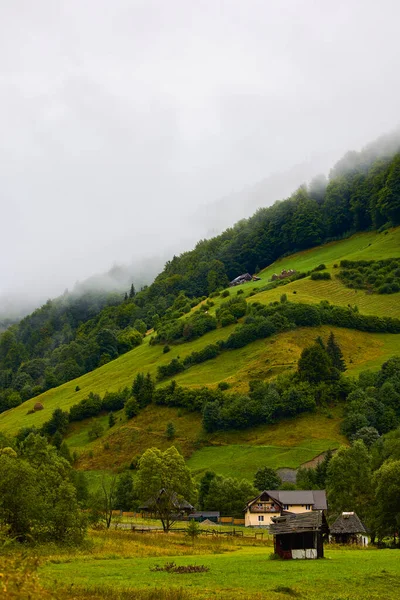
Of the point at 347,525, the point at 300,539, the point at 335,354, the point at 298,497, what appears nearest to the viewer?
the point at 300,539

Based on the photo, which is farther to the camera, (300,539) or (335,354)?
(335,354)

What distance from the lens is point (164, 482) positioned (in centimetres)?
8188

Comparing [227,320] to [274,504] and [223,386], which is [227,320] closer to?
[223,386]

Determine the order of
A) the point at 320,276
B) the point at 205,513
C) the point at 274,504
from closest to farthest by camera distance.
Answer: the point at 274,504 → the point at 205,513 → the point at 320,276

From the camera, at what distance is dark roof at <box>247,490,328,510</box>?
9556 cm

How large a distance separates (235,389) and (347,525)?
2610 inches

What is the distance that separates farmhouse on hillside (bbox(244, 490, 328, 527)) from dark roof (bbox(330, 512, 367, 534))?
22.6m

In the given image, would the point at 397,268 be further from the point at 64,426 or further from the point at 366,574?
the point at 366,574

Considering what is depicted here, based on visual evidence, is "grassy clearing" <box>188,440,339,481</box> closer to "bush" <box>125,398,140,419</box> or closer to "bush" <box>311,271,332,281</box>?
"bush" <box>125,398,140,419</box>

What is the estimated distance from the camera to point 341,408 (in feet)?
420

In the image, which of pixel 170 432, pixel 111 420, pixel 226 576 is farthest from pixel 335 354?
pixel 226 576

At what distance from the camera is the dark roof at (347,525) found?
72.1m

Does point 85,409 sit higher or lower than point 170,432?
higher

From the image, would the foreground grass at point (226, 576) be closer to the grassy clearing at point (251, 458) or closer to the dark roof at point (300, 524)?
the dark roof at point (300, 524)
